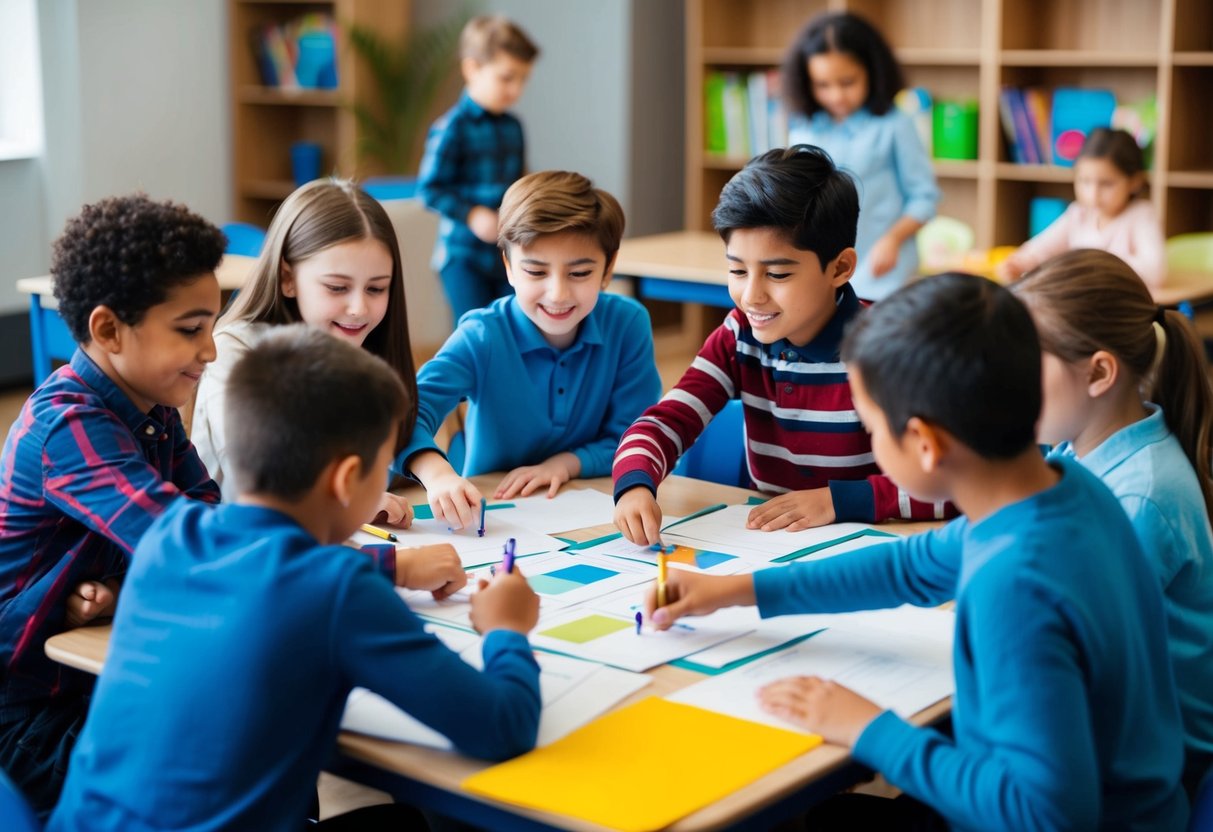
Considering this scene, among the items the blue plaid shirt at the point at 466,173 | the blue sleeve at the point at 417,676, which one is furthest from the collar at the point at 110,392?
the blue plaid shirt at the point at 466,173

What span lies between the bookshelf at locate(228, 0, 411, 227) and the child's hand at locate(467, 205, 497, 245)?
6.61 ft

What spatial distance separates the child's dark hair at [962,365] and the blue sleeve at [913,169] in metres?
3.16

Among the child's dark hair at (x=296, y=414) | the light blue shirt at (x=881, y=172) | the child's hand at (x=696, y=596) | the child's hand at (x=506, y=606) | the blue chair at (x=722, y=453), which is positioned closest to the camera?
the child's dark hair at (x=296, y=414)

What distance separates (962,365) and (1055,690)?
0.28m

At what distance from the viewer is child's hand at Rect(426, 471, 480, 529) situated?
197cm

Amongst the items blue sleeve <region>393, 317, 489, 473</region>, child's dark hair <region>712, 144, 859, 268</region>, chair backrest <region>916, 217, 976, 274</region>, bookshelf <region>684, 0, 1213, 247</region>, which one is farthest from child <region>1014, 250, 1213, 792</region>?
chair backrest <region>916, 217, 976, 274</region>

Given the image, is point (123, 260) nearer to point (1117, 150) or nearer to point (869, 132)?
point (869, 132)

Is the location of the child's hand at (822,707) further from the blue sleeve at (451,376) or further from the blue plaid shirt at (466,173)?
the blue plaid shirt at (466,173)

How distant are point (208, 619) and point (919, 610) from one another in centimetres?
83

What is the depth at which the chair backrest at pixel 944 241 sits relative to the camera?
18.4 ft

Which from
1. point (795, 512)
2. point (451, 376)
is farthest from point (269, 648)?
point (451, 376)

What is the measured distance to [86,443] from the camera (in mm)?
1624

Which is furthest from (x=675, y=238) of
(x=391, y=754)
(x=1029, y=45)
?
(x=391, y=754)

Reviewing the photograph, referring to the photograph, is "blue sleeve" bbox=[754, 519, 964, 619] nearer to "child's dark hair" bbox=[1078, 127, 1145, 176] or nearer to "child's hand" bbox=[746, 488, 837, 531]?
"child's hand" bbox=[746, 488, 837, 531]
